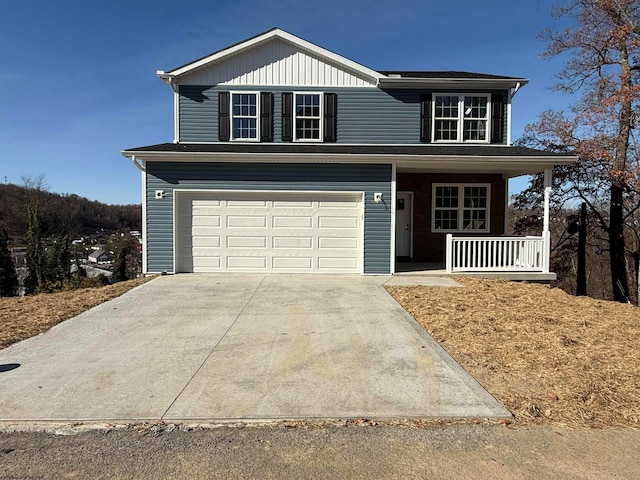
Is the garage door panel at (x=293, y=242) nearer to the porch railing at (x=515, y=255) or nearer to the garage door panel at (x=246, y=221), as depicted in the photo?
the garage door panel at (x=246, y=221)

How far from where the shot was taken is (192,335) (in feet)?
19.4

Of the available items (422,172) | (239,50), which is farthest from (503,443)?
(239,50)

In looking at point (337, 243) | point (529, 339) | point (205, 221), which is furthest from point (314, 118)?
point (529, 339)

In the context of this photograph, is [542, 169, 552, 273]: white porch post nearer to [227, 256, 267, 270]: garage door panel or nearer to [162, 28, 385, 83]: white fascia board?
[162, 28, 385, 83]: white fascia board

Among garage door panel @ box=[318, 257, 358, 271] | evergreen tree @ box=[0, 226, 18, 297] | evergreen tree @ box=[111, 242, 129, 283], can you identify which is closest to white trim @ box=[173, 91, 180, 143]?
garage door panel @ box=[318, 257, 358, 271]

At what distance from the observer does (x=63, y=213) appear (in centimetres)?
5000

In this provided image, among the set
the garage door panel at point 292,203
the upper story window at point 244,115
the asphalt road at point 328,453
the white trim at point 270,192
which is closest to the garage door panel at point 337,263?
the white trim at point 270,192

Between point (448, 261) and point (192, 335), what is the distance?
7.37 m

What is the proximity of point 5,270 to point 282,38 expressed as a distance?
1642 inches

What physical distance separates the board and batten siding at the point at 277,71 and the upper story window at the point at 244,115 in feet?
1.38

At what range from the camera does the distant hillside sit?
46188mm

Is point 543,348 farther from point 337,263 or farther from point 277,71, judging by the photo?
point 277,71

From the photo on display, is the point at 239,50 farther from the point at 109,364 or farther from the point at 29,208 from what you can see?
the point at 29,208

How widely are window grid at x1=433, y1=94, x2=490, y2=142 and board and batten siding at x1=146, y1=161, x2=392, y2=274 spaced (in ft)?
10.4
